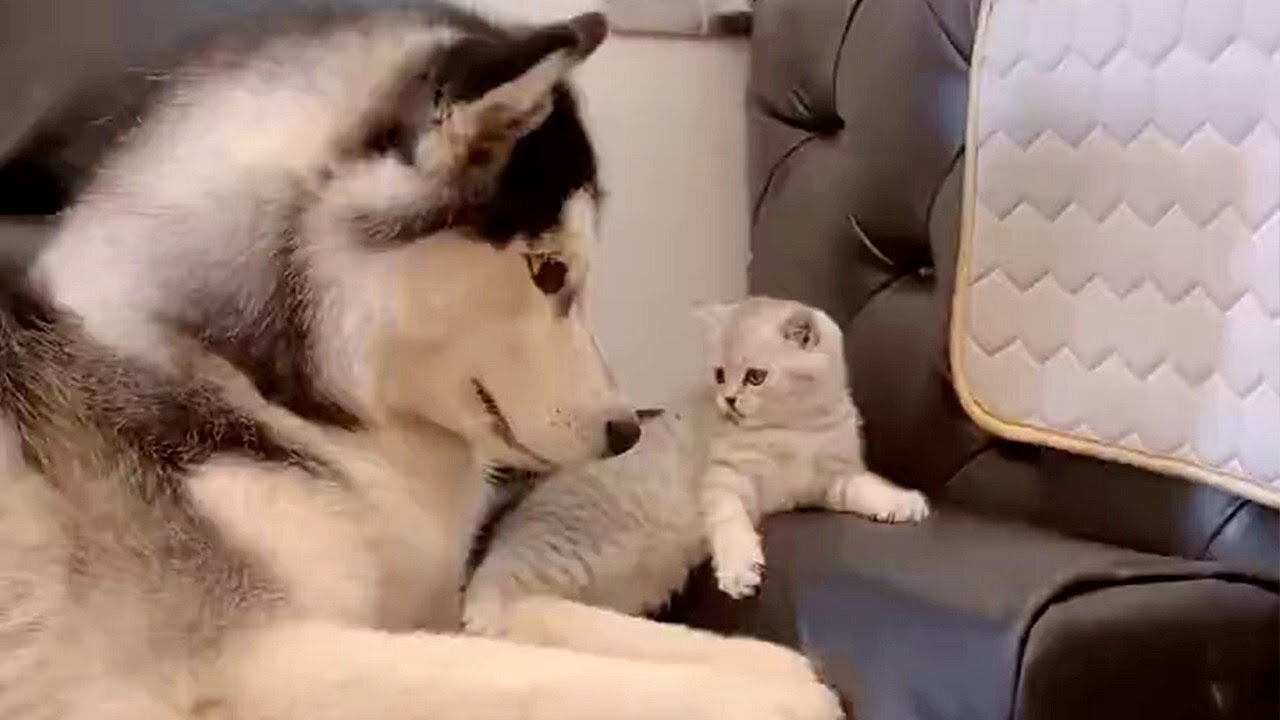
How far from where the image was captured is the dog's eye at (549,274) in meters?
1.06

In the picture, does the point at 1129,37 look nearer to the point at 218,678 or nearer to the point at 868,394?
the point at 868,394

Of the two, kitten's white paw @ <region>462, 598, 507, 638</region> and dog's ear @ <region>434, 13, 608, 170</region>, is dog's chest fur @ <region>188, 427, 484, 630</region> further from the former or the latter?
dog's ear @ <region>434, 13, 608, 170</region>

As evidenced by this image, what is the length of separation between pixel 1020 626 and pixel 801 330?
0.65 meters

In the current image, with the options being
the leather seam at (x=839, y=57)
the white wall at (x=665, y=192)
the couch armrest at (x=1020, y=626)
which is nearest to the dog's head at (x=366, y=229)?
the couch armrest at (x=1020, y=626)

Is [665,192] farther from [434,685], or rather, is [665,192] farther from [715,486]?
[434,685]

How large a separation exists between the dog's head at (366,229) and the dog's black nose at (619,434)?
0.09 feet

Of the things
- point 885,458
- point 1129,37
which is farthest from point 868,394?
point 1129,37

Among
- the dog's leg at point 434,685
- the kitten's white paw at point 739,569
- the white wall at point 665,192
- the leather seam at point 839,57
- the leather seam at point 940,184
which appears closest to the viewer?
the dog's leg at point 434,685

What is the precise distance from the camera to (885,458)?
166cm

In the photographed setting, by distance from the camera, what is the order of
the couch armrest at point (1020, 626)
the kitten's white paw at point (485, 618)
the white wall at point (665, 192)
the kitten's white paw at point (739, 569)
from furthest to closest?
the white wall at point (665, 192) < the kitten's white paw at point (739, 569) < the kitten's white paw at point (485, 618) < the couch armrest at point (1020, 626)

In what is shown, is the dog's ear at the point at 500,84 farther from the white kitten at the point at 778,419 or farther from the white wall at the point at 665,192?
the white wall at the point at 665,192

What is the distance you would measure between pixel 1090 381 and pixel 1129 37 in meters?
0.28

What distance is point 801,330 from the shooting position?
166 cm

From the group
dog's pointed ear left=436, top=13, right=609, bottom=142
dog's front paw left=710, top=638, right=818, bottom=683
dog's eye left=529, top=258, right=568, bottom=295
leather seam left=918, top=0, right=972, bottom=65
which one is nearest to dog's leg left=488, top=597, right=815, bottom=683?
dog's front paw left=710, top=638, right=818, bottom=683
